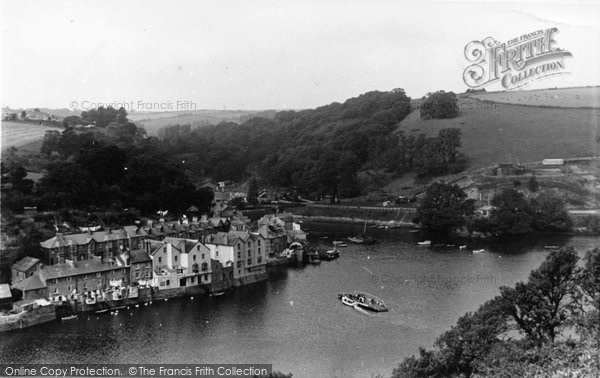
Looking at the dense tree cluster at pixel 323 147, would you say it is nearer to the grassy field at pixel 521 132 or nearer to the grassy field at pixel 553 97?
the grassy field at pixel 521 132

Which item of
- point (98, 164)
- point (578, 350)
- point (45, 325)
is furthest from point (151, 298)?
point (578, 350)

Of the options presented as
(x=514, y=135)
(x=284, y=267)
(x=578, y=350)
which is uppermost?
(x=514, y=135)

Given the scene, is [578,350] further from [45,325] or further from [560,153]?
[560,153]

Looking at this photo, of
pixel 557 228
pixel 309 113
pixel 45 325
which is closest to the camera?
pixel 45 325

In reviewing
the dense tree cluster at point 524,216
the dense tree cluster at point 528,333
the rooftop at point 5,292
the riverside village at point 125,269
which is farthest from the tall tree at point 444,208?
the rooftop at point 5,292

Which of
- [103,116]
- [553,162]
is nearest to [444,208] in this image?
[553,162]

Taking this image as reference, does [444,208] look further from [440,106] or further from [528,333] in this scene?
[528,333]
